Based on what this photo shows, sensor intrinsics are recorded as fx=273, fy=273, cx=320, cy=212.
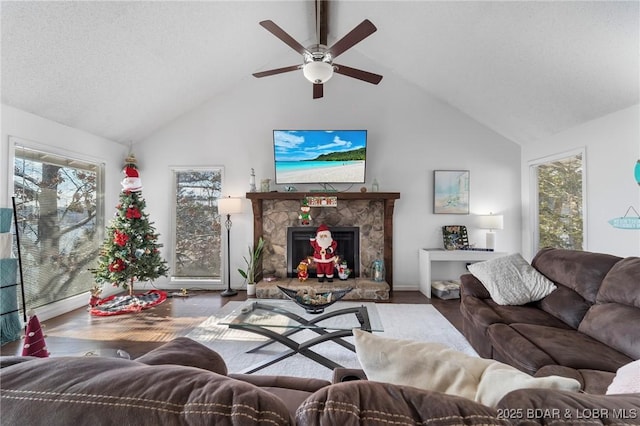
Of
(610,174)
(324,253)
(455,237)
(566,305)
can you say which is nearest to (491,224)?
A: (455,237)

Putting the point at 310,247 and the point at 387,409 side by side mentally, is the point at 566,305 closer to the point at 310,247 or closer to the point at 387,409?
the point at 387,409

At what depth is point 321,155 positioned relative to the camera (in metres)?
4.29

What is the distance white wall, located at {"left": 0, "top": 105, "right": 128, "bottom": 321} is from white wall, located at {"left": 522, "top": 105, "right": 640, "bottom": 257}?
20.7ft

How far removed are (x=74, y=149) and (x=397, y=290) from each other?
497 cm

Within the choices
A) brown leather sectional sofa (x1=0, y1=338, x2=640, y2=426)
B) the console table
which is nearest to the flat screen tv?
the console table

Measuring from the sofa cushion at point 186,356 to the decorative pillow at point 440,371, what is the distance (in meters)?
0.64

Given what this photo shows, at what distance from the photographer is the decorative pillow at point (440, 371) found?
669 millimetres

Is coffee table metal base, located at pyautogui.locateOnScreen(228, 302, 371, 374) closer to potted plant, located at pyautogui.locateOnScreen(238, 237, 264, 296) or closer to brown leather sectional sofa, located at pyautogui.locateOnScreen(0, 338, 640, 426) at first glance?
brown leather sectional sofa, located at pyautogui.locateOnScreen(0, 338, 640, 426)

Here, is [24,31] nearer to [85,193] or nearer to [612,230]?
[85,193]

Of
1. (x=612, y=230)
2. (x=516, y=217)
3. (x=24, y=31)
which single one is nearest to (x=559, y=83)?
(x=612, y=230)

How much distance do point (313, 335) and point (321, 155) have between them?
2.65 metres

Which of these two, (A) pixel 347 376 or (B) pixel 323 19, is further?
(B) pixel 323 19

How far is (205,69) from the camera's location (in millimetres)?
3738

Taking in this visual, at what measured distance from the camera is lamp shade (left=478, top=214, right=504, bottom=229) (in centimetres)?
415
